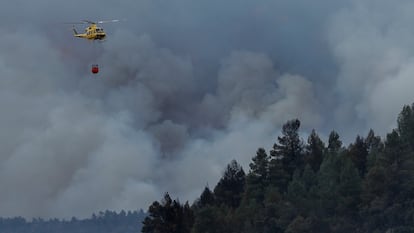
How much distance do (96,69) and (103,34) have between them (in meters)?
23.4

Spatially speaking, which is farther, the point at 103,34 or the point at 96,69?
the point at 103,34

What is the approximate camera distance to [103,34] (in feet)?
612

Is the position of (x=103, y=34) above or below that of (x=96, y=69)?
above

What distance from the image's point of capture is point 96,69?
16375 centimetres
